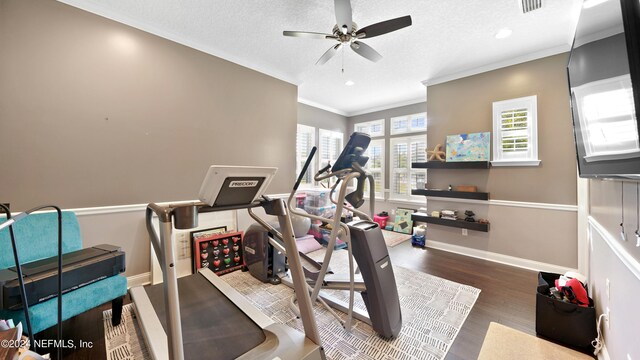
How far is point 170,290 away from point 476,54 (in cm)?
418

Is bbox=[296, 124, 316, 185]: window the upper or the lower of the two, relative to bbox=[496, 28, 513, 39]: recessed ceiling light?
lower

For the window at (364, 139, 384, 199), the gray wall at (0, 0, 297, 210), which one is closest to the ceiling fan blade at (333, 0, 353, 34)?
the gray wall at (0, 0, 297, 210)

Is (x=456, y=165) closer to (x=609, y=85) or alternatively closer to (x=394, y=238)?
(x=394, y=238)

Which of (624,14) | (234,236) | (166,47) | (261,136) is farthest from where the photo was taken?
(261,136)

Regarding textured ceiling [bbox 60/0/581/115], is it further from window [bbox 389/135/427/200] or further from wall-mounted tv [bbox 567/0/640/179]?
window [bbox 389/135/427/200]

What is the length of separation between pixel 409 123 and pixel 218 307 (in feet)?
16.9

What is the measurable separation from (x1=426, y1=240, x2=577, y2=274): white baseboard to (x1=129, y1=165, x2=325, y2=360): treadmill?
331cm

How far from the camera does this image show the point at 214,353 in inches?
55.4

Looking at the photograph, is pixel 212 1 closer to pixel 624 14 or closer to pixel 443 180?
pixel 624 14

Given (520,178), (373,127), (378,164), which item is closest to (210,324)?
(520,178)

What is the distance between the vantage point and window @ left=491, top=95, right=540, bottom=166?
3.24 meters

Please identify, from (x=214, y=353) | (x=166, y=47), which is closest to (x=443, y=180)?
(x=214, y=353)

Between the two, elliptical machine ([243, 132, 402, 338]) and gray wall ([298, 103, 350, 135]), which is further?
gray wall ([298, 103, 350, 135])

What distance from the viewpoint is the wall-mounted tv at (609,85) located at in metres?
0.72
